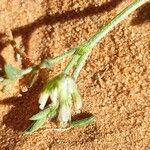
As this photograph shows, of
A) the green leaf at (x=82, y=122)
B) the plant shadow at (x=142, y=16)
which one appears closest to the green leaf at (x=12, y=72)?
the green leaf at (x=82, y=122)

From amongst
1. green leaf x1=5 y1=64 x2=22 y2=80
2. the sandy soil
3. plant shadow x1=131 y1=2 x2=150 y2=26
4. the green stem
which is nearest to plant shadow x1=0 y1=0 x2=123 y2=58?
the sandy soil

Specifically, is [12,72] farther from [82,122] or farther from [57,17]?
[57,17]

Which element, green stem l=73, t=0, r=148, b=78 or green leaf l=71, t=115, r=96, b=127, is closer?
green stem l=73, t=0, r=148, b=78

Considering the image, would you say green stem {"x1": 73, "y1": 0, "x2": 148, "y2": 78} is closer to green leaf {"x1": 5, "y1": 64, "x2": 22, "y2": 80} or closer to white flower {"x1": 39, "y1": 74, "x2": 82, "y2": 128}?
white flower {"x1": 39, "y1": 74, "x2": 82, "y2": 128}

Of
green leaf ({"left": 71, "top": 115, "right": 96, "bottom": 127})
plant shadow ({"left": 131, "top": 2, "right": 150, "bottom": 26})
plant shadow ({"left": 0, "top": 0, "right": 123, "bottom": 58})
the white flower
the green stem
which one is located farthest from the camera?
plant shadow ({"left": 0, "top": 0, "right": 123, "bottom": 58})

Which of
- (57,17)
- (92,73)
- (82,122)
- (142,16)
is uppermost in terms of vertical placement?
(57,17)

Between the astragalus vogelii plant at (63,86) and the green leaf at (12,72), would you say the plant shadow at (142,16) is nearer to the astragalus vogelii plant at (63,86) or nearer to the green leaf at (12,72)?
the astragalus vogelii plant at (63,86)

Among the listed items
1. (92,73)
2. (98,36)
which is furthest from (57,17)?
(98,36)
